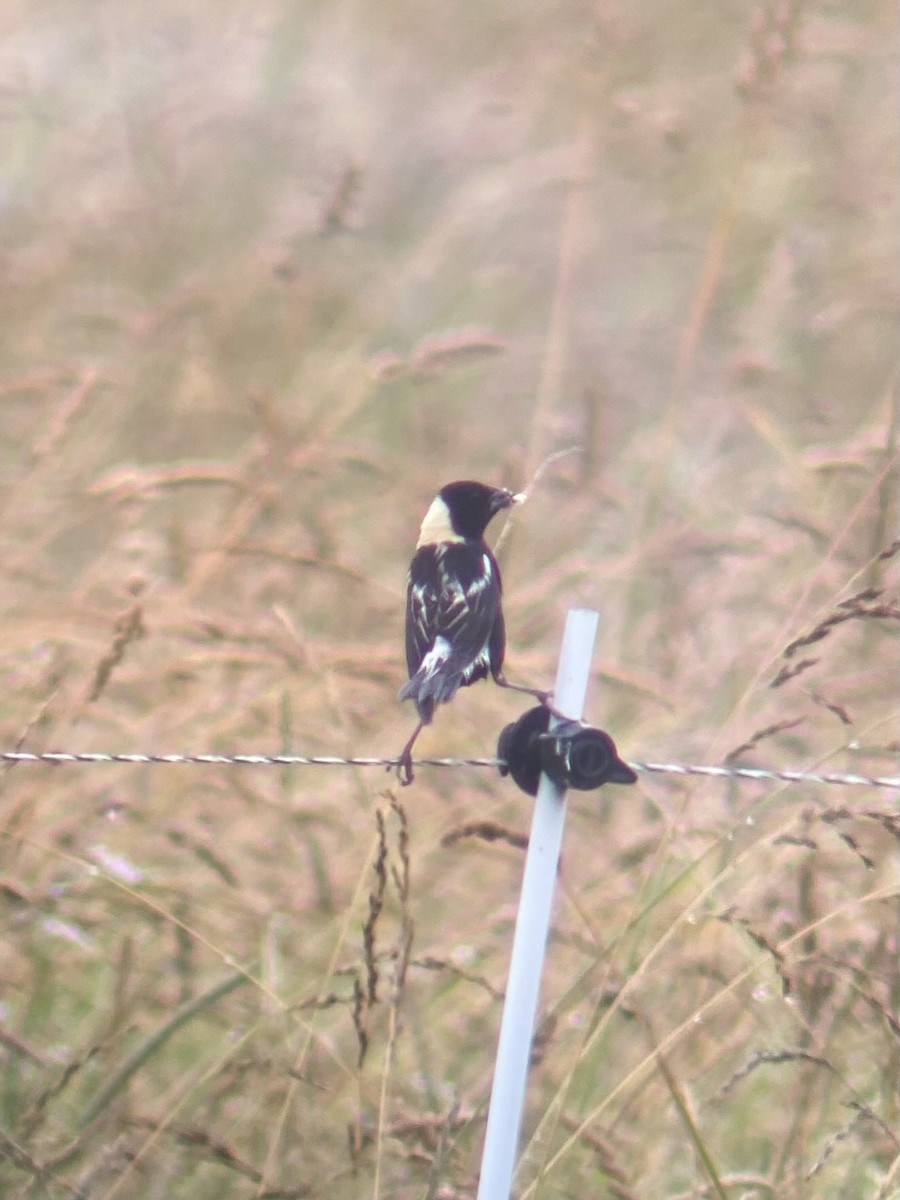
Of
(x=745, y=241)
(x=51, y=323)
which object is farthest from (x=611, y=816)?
(x=745, y=241)

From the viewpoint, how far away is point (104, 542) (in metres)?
3.09

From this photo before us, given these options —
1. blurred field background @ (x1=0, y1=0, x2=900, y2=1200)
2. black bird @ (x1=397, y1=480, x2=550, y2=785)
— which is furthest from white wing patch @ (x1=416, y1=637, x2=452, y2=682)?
blurred field background @ (x1=0, y1=0, x2=900, y2=1200)

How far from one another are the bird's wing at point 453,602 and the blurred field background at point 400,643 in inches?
6.5

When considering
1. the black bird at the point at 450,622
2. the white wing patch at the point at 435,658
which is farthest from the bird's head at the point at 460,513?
the white wing patch at the point at 435,658

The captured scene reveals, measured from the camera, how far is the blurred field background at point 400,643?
167 cm

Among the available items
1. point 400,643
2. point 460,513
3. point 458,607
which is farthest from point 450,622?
point 400,643

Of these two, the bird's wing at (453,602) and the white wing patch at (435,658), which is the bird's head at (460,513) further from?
the white wing patch at (435,658)

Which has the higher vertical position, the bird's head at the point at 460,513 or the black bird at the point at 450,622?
the black bird at the point at 450,622

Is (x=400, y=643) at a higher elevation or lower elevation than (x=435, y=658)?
lower

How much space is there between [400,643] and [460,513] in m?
0.65

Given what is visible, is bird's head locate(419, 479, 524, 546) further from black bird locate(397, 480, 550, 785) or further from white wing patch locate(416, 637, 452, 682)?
white wing patch locate(416, 637, 452, 682)

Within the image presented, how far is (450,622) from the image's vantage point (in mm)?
1594

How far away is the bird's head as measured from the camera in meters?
1.93

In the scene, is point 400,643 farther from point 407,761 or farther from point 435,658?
point 407,761
